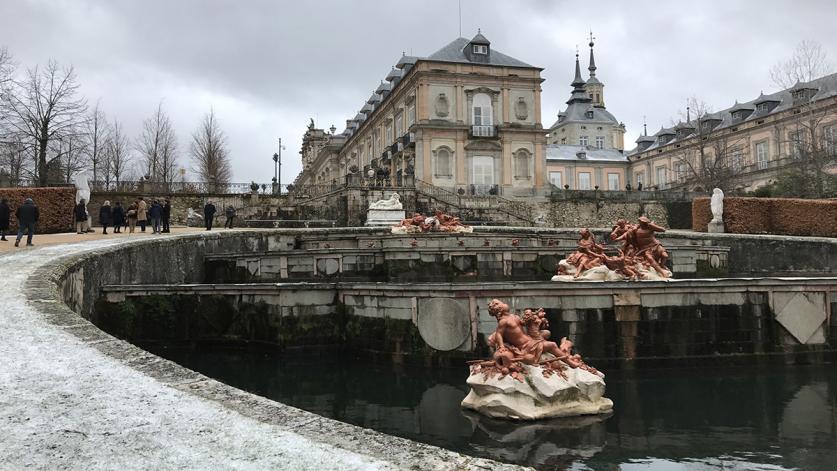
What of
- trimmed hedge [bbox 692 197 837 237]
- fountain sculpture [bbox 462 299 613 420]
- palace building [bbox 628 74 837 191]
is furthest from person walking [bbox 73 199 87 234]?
palace building [bbox 628 74 837 191]

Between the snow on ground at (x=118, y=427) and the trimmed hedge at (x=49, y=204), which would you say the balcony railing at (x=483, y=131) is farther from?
the snow on ground at (x=118, y=427)

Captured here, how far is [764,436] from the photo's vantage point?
Answer: 7.51 meters

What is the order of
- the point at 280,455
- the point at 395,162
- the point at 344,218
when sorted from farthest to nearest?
the point at 395,162 < the point at 344,218 < the point at 280,455

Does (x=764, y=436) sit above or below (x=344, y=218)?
below

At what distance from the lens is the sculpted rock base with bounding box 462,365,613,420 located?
25.2ft

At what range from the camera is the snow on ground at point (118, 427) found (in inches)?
119

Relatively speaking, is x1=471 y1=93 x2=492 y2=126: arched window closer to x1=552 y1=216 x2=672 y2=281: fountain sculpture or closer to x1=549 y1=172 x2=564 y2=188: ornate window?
x1=549 y1=172 x2=564 y2=188: ornate window

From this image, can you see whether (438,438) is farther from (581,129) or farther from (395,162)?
(581,129)

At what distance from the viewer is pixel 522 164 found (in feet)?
142

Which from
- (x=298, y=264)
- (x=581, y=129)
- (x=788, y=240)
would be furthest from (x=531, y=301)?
(x=581, y=129)

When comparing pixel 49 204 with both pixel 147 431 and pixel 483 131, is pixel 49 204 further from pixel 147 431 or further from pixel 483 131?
pixel 483 131

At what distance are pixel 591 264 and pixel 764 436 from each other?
22.1 ft

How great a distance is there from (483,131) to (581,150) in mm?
29618

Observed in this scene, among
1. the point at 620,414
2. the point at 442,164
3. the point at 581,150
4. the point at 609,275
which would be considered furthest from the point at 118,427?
the point at 581,150
